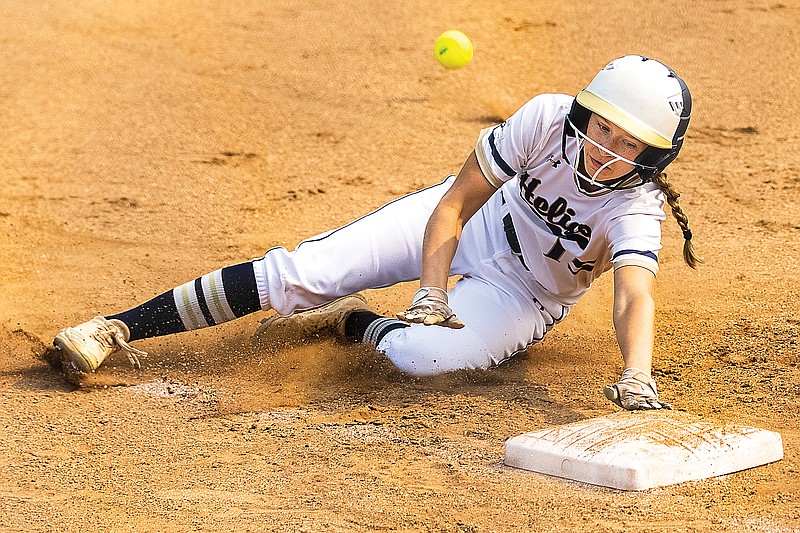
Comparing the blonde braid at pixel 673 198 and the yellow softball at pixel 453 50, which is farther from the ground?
the yellow softball at pixel 453 50

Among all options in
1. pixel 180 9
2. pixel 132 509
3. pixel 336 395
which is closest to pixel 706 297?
pixel 336 395

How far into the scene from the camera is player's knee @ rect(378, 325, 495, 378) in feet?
11.7

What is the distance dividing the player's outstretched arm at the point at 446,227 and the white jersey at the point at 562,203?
0.06 m

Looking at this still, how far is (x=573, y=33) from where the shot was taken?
793 cm

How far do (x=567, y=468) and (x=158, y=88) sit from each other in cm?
526

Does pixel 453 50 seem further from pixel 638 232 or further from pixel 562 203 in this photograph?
pixel 638 232

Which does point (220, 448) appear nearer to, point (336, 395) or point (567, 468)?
point (336, 395)

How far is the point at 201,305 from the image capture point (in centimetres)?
366

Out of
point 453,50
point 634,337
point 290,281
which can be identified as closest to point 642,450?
point 634,337

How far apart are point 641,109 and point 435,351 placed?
109 cm

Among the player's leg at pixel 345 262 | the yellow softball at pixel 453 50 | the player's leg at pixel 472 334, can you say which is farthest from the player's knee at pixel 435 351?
the yellow softball at pixel 453 50

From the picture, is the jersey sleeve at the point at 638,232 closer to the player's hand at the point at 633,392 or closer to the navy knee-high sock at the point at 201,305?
the player's hand at the point at 633,392

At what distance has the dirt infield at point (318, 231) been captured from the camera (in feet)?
8.65

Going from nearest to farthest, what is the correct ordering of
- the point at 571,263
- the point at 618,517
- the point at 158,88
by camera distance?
1. the point at 618,517
2. the point at 571,263
3. the point at 158,88
